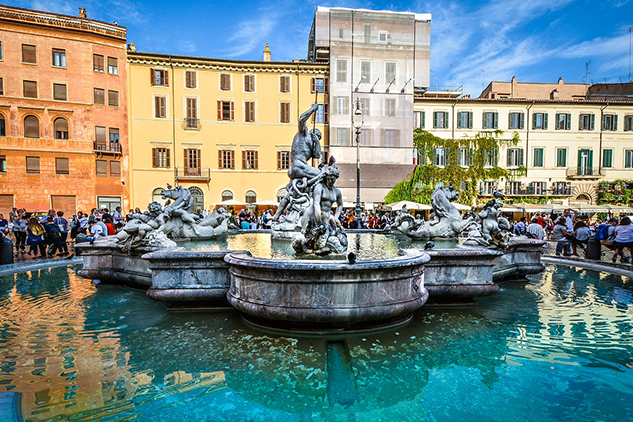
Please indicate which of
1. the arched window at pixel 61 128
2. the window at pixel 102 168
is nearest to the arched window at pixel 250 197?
the window at pixel 102 168

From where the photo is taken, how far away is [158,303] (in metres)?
5.38

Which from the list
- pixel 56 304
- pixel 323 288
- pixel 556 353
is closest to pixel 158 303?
Answer: pixel 56 304

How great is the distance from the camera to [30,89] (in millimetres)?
26016

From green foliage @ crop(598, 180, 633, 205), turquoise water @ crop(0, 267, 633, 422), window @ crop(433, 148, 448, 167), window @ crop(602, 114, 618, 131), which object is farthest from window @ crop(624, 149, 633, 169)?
turquoise water @ crop(0, 267, 633, 422)

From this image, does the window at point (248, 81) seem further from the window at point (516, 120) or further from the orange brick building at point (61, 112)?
the window at point (516, 120)

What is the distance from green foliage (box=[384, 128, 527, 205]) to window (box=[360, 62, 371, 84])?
5.82 meters

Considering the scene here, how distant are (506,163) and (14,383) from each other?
3483 cm

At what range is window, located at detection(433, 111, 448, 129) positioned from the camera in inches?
1243

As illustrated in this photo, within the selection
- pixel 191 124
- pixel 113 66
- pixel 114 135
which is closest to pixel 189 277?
pixel 191 124

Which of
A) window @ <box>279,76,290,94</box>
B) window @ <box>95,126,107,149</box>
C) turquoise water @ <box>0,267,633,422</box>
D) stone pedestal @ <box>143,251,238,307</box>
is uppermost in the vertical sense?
window @ <box>279,76,290,94</box>

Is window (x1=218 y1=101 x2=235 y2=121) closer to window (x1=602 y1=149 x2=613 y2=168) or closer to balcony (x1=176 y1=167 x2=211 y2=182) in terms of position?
balcony (x1=176 y1=167 x2=211 y2=182)

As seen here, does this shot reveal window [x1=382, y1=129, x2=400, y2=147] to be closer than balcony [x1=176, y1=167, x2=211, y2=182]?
No

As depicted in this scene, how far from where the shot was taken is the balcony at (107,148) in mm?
26891

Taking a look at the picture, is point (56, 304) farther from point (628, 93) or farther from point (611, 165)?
point (628, 93)
